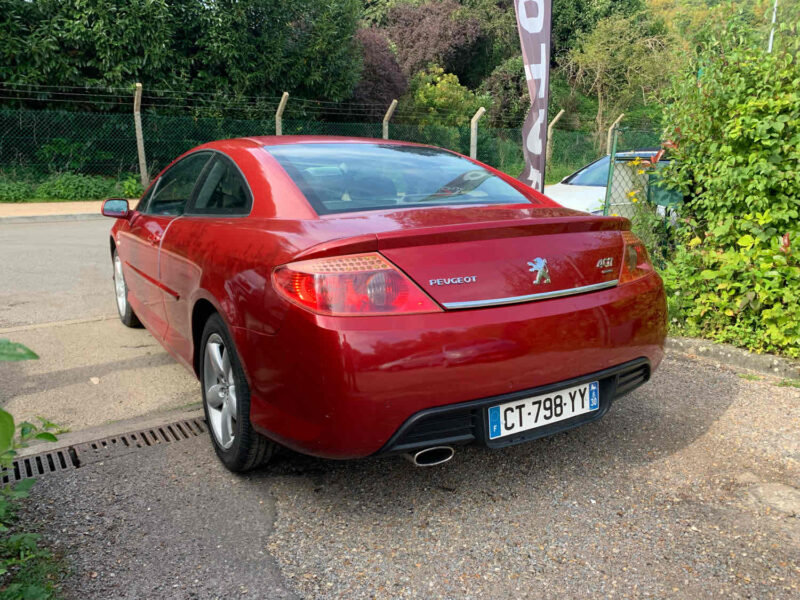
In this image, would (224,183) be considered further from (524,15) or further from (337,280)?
(524,15)

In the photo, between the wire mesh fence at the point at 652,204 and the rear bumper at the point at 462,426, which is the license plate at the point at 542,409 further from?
the wire mesh fence at the point at 652,204

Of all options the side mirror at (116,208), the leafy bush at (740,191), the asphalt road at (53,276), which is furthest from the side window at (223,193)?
the leafy bush at (740,191)

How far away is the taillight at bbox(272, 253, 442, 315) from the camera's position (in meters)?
2.18

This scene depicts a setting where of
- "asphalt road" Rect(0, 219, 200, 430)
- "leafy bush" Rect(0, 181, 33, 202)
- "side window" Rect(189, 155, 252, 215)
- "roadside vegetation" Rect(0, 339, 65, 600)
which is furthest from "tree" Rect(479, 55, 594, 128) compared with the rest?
"roadside vegetation" Rect(0, 339, 65, 600)

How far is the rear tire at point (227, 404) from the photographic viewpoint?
264cm

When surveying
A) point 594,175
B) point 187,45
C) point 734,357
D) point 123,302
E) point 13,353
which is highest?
point 187,45

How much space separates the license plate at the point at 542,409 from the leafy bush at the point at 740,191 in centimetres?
222

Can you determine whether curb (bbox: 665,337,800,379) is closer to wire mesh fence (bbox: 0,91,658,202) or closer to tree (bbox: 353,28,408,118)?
wire mesh fence (bbox: 0,91,658,202)

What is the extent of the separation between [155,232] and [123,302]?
5.17 ft

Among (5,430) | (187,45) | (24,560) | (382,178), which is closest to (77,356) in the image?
(24,560)

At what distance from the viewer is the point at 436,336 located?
2.18 metres

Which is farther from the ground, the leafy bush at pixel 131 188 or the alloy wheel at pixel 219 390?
the alloy wheel at pixel 219 390

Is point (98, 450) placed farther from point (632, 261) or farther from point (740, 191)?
point (740, 191)

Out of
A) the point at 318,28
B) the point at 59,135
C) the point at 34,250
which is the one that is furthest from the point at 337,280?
the point at 318,28
